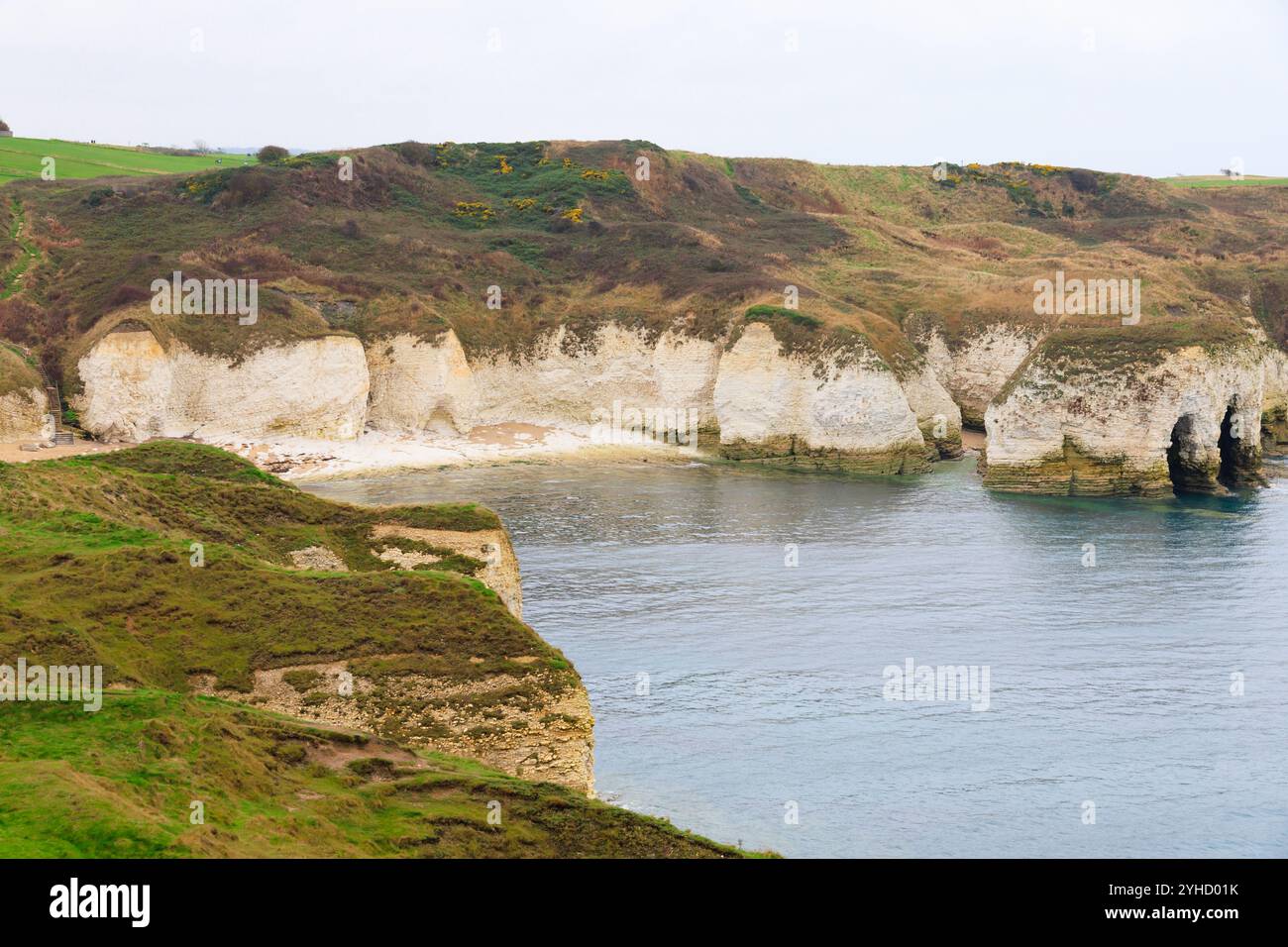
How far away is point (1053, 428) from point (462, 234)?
4114 cm

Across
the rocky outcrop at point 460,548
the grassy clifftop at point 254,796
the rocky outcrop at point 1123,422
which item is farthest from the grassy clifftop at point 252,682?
the rocky outcrop at point 1123,422

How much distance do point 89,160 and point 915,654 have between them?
86030 mm

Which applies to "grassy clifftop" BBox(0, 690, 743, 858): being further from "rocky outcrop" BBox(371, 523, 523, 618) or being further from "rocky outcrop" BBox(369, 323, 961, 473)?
"rocky outcrop" BBox(369, 323, 961, 473)

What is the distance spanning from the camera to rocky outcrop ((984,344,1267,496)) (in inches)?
2440

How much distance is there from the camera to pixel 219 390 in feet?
213

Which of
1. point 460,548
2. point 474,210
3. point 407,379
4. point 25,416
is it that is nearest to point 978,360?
point 407,379

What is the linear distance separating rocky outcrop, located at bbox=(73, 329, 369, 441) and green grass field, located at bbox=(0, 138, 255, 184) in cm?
3411

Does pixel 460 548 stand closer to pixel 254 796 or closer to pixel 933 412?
pixel 254 796

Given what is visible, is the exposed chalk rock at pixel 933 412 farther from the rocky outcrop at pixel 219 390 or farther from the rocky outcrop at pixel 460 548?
the rocky outcrop at pixel 460 548

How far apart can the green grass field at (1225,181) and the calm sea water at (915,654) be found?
88.7 meters

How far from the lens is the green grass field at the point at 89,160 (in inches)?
3762

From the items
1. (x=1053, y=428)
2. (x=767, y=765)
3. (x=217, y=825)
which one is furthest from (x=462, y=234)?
(x=217, y=825)

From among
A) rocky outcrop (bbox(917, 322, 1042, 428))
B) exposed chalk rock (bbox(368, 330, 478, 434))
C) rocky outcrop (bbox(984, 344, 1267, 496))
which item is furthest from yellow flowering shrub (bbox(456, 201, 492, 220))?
rocky outcrop (bbox(984, 344, 1267, 496))

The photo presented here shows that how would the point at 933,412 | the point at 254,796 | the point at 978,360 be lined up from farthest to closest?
the point at 978,360
the point at 933,412
the point at 254,796
